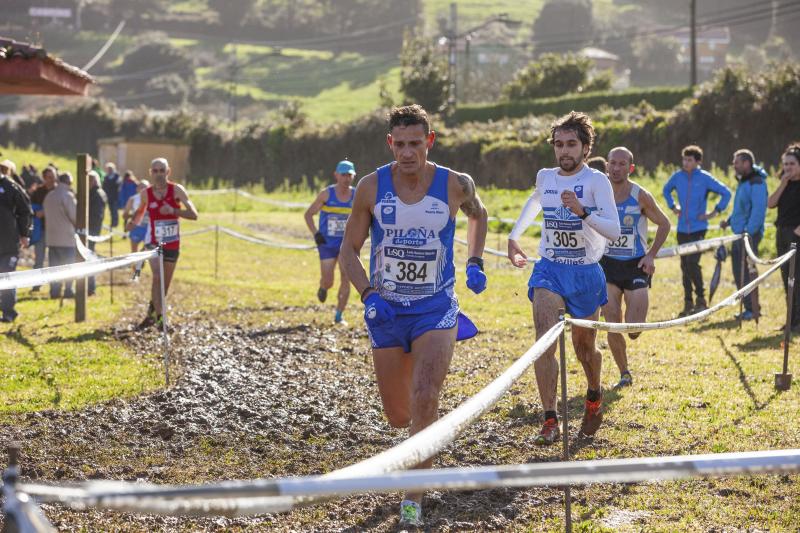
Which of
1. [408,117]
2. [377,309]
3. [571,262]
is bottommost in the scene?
[377,309]

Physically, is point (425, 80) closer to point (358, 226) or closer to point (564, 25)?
point (358, 226)

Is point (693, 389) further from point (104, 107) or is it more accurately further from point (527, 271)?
point (104, 107)

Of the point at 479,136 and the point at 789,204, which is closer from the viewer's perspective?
the point at 789,204

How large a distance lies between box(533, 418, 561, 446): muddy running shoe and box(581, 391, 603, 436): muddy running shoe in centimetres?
36

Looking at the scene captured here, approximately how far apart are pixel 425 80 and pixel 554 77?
9.65 metres

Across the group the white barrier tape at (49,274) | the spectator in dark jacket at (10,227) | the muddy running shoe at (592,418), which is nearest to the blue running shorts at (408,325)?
the muddy running shoe at (592,418)

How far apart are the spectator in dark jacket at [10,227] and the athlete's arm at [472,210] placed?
9.39 metres

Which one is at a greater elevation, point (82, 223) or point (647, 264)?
point (82, 223)

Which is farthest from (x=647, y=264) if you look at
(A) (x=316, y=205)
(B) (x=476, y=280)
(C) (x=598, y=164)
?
(A) (x=316, y=205)

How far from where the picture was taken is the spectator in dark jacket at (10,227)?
1422 cm

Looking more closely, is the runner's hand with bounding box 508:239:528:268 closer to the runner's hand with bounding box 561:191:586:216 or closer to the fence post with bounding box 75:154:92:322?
the runner's hand with bounding box 561:191:586:216

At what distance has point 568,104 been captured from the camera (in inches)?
2370

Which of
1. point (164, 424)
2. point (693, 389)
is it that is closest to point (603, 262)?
point (693, 389)

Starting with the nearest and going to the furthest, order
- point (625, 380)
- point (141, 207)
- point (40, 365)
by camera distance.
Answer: point (625, 380) < point (40, 365) < point (141, 207)
